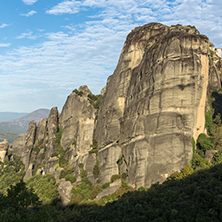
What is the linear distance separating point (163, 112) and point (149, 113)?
3561mm

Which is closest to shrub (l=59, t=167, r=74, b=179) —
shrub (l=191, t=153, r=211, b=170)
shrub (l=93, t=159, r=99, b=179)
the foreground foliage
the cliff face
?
the cliff face

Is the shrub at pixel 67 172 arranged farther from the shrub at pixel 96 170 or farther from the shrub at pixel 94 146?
the shrub at pixel 96 170

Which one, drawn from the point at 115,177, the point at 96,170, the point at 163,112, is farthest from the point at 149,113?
the point at 96,170

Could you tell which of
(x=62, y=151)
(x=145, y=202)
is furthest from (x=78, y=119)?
(x=145, y=202)

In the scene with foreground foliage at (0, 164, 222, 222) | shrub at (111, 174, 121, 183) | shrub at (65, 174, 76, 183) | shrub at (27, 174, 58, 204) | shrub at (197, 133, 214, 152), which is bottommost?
shrub at (27, 174, 58, 204)

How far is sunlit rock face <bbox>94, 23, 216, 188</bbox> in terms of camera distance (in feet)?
160

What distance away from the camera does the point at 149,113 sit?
53.2 m

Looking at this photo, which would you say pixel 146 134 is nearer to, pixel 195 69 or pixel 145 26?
pixel 195 69

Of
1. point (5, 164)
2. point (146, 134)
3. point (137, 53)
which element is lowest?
point (5, 164)

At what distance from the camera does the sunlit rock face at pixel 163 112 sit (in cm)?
4888

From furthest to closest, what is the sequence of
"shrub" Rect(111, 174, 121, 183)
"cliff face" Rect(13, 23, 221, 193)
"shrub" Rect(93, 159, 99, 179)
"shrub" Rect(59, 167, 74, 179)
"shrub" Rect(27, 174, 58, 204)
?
"shrub" Rect(59, 167, 74, 179) → "shrub" Rect(93, 159, 99, 179) → "shrub" Rect(27, 174, 58, 204) → "shrub" Rect(111, 174, 121, 183) → "cliff face" Rect(13, 23, 221, 193)

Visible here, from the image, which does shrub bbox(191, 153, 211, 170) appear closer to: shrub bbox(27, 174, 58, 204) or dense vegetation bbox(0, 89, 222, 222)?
dense vegetation bbox(0, 89, 222, 222)

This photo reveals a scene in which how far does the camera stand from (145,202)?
3014 cm

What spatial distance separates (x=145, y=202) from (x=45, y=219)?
1212 centimetres
